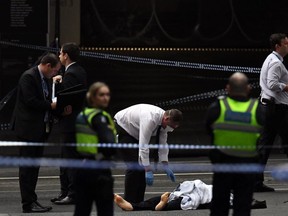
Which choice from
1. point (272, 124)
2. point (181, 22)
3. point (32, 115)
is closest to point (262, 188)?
point (272, 124)

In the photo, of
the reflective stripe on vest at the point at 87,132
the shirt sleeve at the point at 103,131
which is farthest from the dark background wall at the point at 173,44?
the shirt sleeve at the point at 103,131

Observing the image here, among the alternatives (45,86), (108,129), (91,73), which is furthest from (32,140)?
(91,73)

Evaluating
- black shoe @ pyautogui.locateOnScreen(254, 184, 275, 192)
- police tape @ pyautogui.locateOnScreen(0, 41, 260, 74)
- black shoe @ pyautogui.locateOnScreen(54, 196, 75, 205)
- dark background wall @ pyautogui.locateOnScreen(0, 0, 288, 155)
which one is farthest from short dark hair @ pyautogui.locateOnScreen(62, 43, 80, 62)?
police tape @ pyautogui.locateOnScreen(0, 41, 260, 74)

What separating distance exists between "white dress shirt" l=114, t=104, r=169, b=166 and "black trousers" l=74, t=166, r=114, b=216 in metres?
2.12

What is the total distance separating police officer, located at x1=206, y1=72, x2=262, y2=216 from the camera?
824 cm

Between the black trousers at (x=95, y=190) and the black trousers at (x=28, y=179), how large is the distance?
2386 millimetres

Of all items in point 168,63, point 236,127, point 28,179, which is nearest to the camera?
point 236,127

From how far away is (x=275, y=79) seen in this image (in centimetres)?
1152

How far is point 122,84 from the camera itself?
15.3 meters

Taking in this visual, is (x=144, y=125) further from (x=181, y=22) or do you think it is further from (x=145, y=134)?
(x=181, y=22)

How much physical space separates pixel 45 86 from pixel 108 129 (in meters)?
2.82

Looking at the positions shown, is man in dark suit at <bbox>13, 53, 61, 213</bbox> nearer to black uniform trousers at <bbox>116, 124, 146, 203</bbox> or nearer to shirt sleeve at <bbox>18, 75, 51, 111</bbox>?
shirt sleeve at <bbox>18, 75, 51, 111</bbox>

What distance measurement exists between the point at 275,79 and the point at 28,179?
3238 millimetres

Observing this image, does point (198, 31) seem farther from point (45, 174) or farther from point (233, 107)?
point (233, 107)
